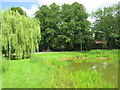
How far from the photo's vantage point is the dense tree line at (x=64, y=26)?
28.5 meters

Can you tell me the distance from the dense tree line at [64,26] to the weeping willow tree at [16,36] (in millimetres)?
15132

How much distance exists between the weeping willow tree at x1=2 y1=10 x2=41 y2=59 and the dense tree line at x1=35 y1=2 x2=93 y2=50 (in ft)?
49.6

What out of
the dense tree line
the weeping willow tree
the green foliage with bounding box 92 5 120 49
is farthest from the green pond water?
the dense tree line

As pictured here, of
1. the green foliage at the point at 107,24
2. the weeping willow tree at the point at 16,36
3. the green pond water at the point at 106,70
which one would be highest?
the green foliage at the point at 107,24

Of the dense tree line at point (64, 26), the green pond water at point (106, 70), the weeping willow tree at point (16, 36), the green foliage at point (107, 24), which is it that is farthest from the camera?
the dense tree line at point (64, 26)

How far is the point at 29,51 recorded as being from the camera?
12961 millimetres

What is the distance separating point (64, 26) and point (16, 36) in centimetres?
1721

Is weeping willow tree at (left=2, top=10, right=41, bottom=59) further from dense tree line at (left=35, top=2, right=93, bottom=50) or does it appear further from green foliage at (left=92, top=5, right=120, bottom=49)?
green foliage at (left=92, top=5, right=120, bottom=49)

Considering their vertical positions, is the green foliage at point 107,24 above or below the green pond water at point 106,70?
above

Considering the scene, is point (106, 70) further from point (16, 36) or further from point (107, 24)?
point (107, 24)

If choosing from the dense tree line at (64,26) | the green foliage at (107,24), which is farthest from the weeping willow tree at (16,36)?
the green foliage at (107,24)

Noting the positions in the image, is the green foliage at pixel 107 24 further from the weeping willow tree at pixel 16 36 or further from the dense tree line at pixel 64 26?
the weeping willow tree at pixel 16 36

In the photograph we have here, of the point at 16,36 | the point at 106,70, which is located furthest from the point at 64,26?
the point at 106,70

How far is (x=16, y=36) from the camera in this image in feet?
38.3
